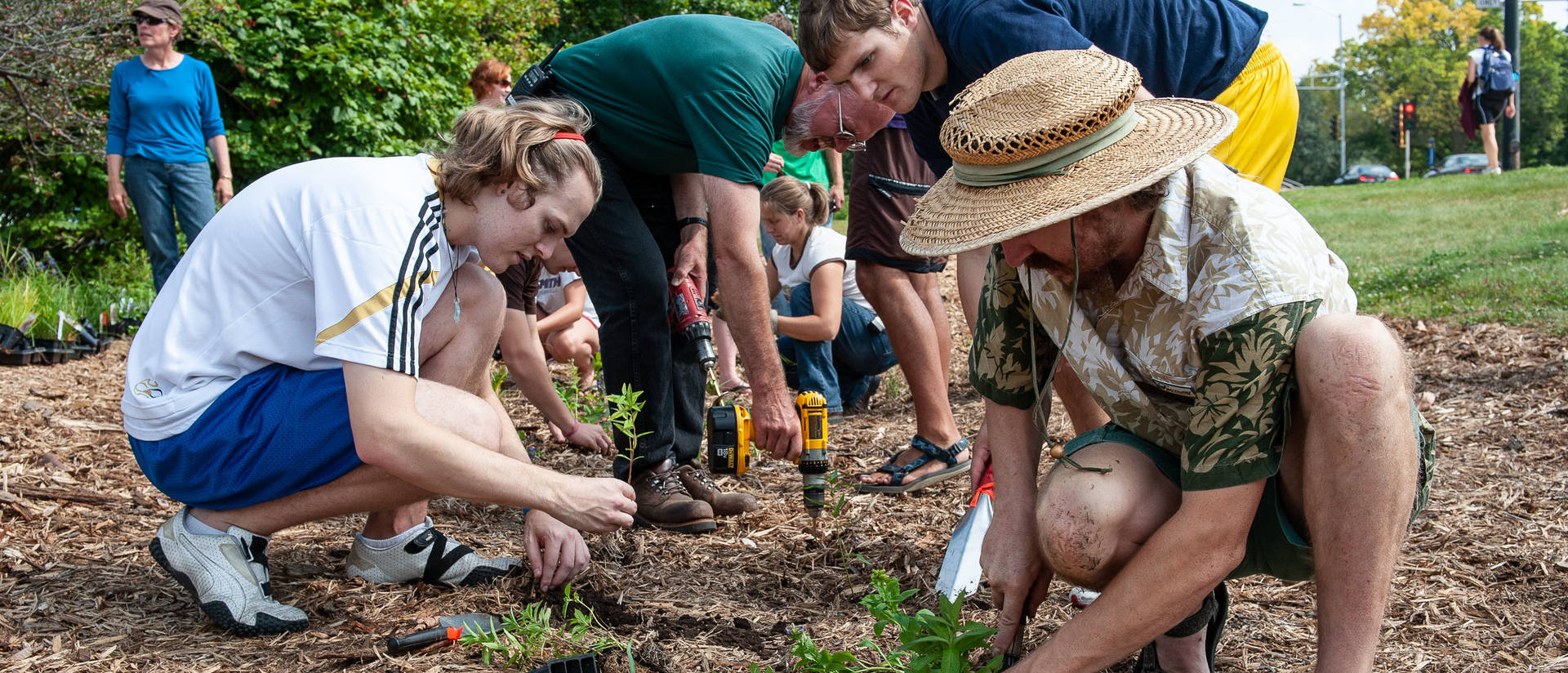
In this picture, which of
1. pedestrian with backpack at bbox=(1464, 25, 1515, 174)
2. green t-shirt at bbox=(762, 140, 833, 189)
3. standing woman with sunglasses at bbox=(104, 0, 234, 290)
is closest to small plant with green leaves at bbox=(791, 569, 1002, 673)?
green t-shirt at bbox=(762, 140, 833, 189)

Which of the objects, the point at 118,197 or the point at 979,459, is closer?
the point at 979,459

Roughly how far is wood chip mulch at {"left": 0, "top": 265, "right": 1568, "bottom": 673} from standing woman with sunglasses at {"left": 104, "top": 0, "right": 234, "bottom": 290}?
3.10 m

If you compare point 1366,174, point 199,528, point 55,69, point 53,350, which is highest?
point 55,69

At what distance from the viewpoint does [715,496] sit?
349 cm

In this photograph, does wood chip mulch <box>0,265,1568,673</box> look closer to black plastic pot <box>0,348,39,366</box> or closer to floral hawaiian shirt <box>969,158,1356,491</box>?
floral hawaiian shirt <box>969,158,1356,491</box>

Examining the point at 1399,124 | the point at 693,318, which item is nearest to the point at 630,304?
the point at 693,318

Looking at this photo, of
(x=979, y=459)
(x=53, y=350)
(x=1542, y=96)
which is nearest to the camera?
(x=979, y=459)

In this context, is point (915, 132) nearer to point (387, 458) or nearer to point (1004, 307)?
point (1004, 307)

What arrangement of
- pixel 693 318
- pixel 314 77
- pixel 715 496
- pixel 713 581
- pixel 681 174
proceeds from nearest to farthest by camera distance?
pixel 713 581
pixel 693 318
pixel 715 496
pixel 681 174
pixel 314 77

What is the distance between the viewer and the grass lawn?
6188 millimetres

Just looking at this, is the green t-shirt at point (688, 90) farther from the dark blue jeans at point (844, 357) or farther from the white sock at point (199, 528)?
the dark blue jeans at point (844, 357)

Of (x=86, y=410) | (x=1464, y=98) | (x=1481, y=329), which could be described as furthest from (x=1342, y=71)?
(x=86, y=410)

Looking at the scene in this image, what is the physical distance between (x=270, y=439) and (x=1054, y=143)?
1.79 metres

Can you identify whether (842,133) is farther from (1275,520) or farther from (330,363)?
(1275,520)
